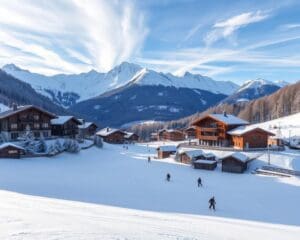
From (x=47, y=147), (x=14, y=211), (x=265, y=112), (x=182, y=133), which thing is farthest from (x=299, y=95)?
(x=14, y=211)

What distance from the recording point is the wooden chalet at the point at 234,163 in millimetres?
50781

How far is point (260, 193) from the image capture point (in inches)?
1489

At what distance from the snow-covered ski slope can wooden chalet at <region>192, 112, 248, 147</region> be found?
12017 mm

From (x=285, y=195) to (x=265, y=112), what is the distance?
504 feet

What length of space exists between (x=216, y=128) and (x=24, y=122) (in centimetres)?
3526

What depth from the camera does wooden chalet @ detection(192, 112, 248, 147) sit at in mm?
67000

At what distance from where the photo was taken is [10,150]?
51219mm

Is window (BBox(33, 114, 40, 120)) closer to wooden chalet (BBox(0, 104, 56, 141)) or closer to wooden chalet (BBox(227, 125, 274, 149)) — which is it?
wooden chalet (BBox(0, 104, 56, 141))

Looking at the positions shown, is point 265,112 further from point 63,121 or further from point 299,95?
point 63,121

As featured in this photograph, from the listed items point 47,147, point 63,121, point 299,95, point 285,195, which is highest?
point 299,95

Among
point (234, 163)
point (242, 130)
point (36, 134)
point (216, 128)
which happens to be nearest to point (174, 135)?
point (216, 128)

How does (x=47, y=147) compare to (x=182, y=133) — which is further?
(x=182, y=133)

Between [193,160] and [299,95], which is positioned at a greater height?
[299,95]

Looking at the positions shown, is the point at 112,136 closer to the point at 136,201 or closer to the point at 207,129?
the point at 207,129
